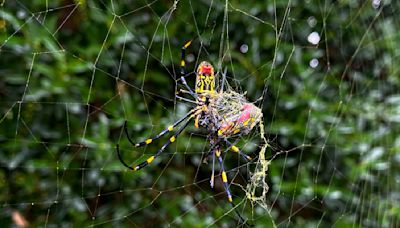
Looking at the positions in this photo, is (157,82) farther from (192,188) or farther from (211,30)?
(192,188)

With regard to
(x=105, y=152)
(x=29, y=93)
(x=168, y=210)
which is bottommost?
(x=168, y=210)

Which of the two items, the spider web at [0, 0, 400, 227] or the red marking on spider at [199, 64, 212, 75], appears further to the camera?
the spider web at [0, 0, 400, 227]

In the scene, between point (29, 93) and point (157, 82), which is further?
point (157, 82)

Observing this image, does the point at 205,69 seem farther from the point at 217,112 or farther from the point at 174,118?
the point at 174,118

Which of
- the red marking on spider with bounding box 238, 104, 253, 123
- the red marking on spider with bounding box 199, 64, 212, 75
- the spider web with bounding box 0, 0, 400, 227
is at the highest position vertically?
the red marking on spider with bounding box 199, 64, 212, 75

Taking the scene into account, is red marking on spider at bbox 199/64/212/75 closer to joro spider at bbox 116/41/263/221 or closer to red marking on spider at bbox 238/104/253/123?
joro spider at bbox 116/41/263/221

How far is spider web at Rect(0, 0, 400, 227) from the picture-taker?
112 cm

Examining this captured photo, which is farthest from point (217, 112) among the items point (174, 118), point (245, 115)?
point (174, 118)

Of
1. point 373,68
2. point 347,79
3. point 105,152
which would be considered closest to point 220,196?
point 105,152

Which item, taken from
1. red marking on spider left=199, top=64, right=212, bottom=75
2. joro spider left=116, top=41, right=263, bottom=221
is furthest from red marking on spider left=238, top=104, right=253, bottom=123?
red marking on spider left=199, top=64, right=212, bottom=75

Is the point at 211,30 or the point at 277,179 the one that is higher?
the point at 211,30

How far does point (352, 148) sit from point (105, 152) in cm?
79

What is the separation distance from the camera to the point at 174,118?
1.23m

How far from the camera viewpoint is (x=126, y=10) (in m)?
1.19
